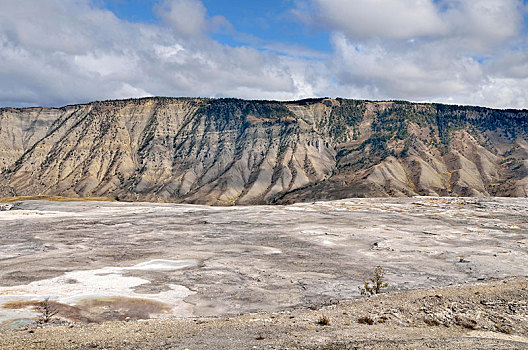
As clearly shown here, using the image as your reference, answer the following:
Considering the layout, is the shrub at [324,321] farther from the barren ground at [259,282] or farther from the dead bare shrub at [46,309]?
the dead bare shrub at [46,309]

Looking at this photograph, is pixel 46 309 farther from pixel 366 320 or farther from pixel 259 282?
pixel 366 320

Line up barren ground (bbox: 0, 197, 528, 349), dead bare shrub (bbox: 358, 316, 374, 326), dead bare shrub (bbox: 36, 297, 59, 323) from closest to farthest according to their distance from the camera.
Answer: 1. barren ground (bbox: 0, 197, 528, 349)
2. dead bare shrub (bbox: 358, 316, 374, 326)
3. dead bare shrub (bbox: 36, 297, 59, 323)

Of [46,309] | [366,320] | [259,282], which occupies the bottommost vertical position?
[259,282]

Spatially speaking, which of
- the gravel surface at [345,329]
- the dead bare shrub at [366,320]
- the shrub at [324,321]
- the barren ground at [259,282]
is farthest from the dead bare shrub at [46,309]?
the dead bare shrub at [366,320]

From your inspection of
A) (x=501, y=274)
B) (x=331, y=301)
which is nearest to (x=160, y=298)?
(x=331, y=301)

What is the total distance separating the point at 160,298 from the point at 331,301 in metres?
8.95

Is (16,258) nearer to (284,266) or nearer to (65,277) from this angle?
(65,277)

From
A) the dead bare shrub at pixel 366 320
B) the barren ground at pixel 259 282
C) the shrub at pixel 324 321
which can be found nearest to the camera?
the barren ground at pixel 259 282

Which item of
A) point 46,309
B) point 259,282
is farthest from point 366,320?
point 46,309

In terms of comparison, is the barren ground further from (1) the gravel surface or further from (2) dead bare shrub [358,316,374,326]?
(2) dead bare shrub [358,316,374,326]

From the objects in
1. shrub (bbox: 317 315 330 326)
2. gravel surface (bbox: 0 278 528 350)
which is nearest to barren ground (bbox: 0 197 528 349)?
gravel surface (bbox: 0 278 528 350)

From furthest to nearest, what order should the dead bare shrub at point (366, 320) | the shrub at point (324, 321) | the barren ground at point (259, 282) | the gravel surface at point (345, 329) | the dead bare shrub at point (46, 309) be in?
the dead bare shrub at point (46, 309) < the dead bare shrub at point (366, 320) < the shrub at point (324, 321) < the barren ground at point (259, 282) < the gravel surface at point (345, 329)

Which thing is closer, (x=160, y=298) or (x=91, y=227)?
(x=160, y=298)

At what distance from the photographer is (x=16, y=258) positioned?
31.4 metres
